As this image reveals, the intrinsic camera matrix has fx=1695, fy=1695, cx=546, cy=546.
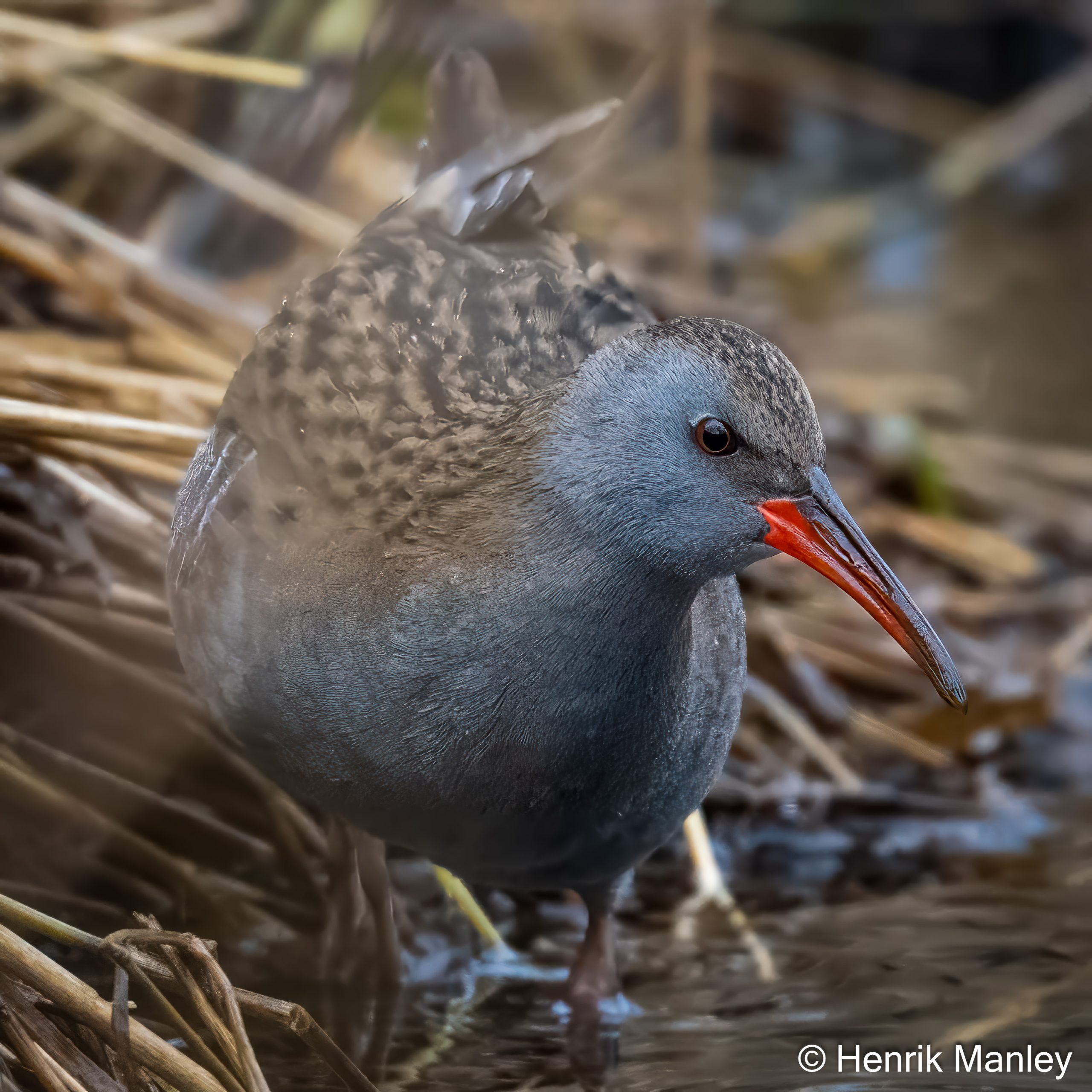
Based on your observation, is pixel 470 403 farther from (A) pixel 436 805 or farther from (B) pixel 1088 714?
(B) pixel 1088 714

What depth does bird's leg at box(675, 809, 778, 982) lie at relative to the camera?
3.72m

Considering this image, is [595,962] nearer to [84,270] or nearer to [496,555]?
[496,555]

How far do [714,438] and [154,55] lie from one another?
7.72ft

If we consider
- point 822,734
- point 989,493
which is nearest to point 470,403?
point 822,734

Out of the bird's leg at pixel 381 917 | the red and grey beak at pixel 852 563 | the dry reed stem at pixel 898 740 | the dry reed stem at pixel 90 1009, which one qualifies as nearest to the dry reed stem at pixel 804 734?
the dry reed stem at pixel 898 740

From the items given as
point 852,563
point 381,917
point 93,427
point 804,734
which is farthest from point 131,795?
point 804,734

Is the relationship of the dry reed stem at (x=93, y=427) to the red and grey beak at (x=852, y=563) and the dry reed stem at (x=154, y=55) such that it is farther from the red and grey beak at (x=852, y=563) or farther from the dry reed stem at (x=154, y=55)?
the red and grey beak at (x=852, y=563)

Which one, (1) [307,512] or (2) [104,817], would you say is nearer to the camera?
(1) [307,512]

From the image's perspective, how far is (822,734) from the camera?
460 cm

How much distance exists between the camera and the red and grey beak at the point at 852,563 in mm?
2695

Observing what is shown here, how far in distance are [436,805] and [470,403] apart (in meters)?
0.70

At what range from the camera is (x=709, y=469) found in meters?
2.71

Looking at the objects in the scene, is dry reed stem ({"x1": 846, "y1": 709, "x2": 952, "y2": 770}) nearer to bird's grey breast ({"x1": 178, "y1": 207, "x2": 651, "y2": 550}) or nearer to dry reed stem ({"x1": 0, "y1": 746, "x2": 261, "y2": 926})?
bird's grey breast ({"x1": 178, "y1": 207, "x2": 651, "y2": 550})

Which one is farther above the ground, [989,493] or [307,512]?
[989,493]
